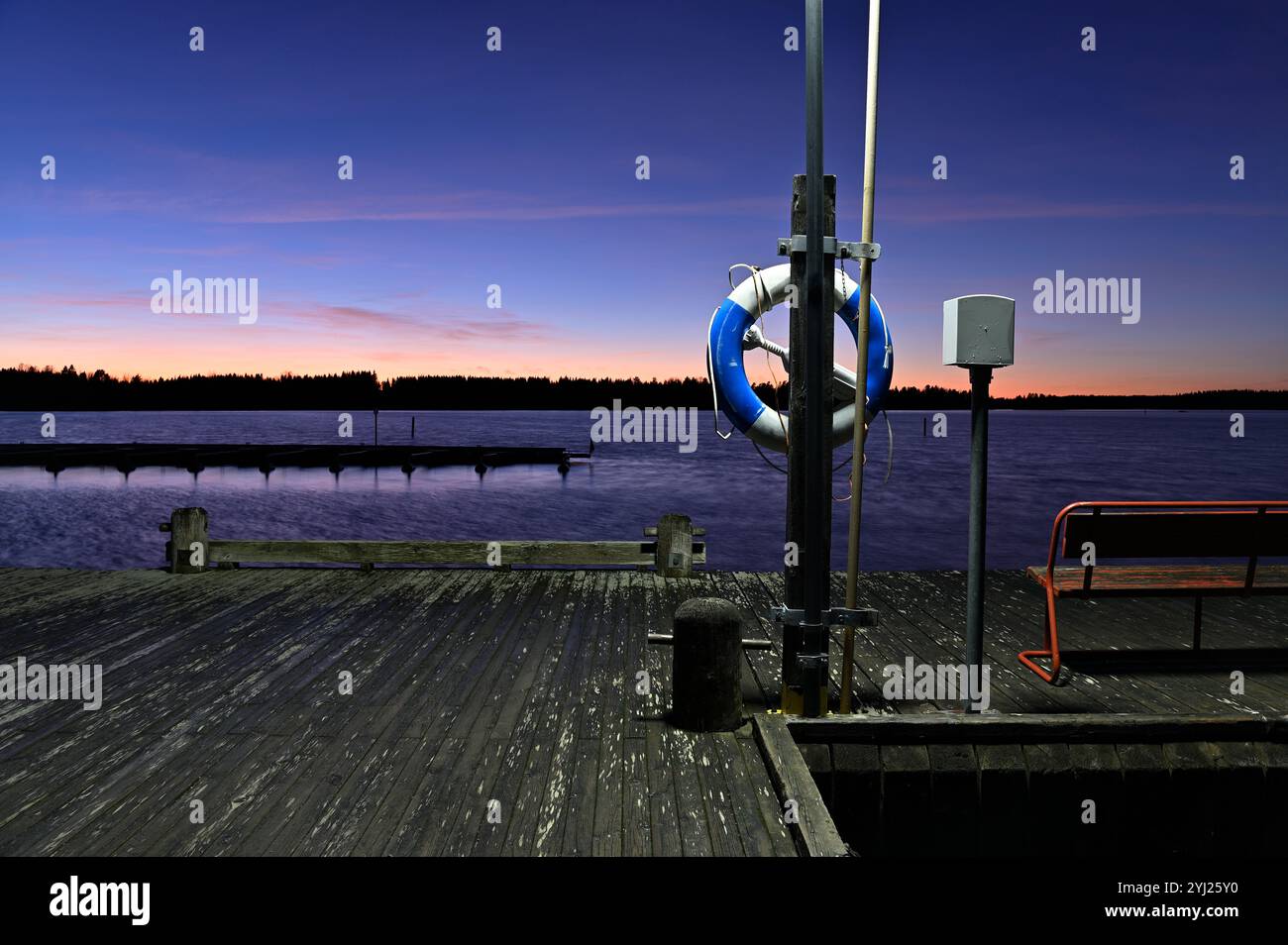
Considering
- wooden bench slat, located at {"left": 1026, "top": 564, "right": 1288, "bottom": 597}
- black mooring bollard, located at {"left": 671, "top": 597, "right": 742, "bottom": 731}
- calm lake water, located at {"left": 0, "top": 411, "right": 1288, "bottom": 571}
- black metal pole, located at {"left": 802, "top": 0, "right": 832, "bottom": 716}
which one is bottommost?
calm lake water, located at {"left": 0, "top": 411, "right": 1288, "bottom": 571}

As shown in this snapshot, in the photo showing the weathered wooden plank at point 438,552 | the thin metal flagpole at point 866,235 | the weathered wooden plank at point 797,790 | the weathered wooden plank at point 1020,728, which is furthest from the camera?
the weathered wooden plank at point 438,552

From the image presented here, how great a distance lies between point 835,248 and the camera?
3.91 metres

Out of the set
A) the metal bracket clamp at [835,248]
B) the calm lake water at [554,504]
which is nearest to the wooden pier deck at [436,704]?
the metal bracket clamp at [835,248]

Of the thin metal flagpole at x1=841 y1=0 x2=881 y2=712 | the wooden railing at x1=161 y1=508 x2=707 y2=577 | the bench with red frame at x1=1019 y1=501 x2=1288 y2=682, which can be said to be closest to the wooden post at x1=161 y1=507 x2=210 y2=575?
the wooden railing at x1=161 y1=508 x2=707 y2=577

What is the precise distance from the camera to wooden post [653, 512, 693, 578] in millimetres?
7531

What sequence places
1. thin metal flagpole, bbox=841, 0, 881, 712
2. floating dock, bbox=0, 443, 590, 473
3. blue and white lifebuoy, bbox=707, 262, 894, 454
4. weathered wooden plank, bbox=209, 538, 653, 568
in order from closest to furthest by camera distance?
1. thin metal flagpole, bbox=841, 0, 881, 712
2. blue and white lifebuoy, bbox=707, 262, 894, 454
3. weathered wooden plank, bbox=209, 538, 653, 568
4. floating dock, bbox=0, 443, 590, 473

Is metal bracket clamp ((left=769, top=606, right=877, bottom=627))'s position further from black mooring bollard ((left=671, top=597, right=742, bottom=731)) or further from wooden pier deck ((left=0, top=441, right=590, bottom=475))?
wooden pier deck ((left=0, top=441, right=590, bottom=475))

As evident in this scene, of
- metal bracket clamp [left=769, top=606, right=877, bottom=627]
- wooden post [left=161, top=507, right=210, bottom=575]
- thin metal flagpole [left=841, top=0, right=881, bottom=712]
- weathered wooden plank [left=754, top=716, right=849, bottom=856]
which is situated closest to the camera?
weathered wooden plank [left=754, top=716, right=849, bottom=856]

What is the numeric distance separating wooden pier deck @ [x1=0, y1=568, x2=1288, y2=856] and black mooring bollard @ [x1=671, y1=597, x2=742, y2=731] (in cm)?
12

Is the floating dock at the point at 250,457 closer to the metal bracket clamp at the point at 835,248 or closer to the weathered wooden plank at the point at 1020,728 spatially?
the metal bracket clamp at the point at 835,248

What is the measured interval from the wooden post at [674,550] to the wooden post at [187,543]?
421 centimetres

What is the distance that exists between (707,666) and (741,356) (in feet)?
6.91

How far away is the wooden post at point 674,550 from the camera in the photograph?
7.53 metres
